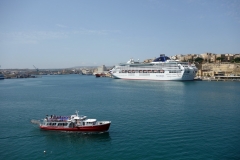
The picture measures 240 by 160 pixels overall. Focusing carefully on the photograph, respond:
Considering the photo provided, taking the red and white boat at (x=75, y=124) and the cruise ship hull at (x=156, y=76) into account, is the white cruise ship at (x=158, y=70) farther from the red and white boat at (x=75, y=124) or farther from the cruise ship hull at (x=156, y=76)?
the red and white boat at (x=75, y=124)

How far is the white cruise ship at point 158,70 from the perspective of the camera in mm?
60750

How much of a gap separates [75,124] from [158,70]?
1987 inches

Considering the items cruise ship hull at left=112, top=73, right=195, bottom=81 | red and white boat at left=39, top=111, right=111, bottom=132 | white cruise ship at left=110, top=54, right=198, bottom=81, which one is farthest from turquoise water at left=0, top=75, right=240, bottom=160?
white cruise ship at left=110, top=54, right=198, bottom=81

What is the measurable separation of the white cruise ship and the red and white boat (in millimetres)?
45774

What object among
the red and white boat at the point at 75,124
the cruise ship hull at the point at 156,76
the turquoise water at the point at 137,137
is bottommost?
the turquoise water at the point at 137,137

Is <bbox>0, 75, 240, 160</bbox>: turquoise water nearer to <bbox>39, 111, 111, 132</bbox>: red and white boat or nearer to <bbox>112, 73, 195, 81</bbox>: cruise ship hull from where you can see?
<bbox>39, 111, 111, 132</bbox>: red and white boat

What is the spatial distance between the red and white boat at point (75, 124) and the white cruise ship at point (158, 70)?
4577cm

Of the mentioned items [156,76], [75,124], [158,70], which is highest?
[158,70]

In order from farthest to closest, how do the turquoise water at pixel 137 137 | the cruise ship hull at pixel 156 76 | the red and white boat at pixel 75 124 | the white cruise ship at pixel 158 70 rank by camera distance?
the white cruise ship at pixel 158 70
the cruise ship hull at pixel 156 76
the red and white boat at pixel 75 124
the turquoise water at pixel 137 137

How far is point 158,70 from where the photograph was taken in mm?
65812

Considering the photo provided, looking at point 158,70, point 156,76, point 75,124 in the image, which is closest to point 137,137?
point 75,124

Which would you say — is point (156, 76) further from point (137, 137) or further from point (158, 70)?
point (137, 137)

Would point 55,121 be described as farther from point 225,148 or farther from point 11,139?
point 225,148

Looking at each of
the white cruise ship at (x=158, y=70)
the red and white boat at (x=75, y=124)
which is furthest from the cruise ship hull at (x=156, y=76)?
the red and white boat at (x=75, y=124)
